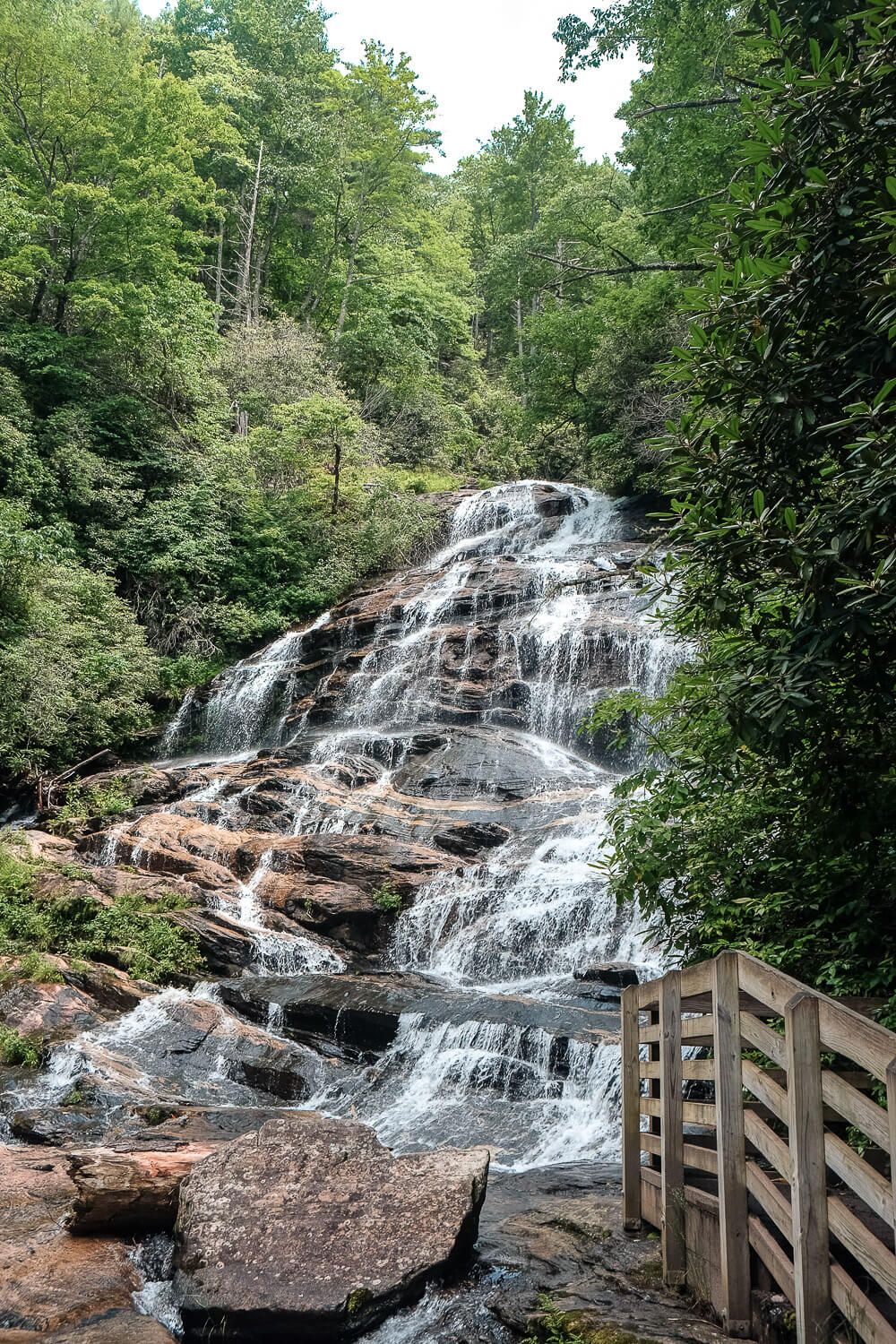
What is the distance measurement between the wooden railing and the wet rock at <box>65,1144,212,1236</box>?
109 inches

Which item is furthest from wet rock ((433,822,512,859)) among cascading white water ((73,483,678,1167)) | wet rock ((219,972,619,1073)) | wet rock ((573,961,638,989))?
wet rock ((573,961,638,989))

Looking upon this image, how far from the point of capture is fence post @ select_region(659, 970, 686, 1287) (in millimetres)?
4383

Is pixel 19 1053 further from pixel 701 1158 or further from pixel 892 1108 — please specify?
pixel 892 1108

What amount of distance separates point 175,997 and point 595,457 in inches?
858

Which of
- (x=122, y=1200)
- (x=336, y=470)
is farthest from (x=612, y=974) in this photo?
(x=336, y=470)

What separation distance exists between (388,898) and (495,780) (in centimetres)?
406

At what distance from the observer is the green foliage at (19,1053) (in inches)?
344

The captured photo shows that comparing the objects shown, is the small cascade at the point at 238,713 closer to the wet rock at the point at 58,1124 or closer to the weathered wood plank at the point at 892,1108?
the wet rock at the point at 58,1124

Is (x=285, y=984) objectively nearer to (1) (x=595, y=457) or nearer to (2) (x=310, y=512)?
(2) (x=310, y=512)

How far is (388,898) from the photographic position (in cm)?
1294

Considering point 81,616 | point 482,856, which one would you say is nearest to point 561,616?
point 482,856

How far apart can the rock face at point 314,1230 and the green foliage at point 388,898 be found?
719 centimetres

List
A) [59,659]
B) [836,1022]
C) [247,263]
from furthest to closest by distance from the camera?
[247,263] → [59,659] → [836,1022]

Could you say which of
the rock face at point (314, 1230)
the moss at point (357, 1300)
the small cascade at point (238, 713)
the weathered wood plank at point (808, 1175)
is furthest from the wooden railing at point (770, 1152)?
the small cascade at point (238, 713)
